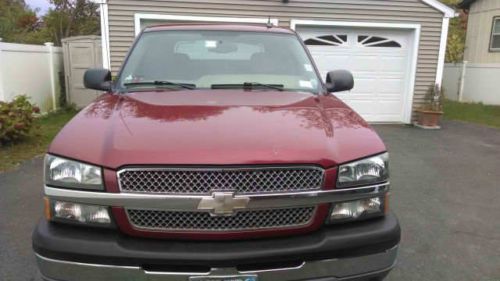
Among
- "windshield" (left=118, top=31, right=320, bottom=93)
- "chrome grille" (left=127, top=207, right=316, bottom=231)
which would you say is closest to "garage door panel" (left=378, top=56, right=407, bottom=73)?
"windshield" (left=118, top=31, right=320, bottom=93)

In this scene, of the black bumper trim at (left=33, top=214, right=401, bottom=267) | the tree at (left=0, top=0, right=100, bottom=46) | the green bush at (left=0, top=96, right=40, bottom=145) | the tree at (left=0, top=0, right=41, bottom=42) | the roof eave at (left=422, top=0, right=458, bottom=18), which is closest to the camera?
the black bumper trim at (left=33, top=214, right=401, bottom=267)

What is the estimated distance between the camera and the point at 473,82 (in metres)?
17.4

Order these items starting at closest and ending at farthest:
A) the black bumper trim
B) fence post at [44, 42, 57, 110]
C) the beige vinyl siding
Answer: the black bumper trim
the beige vinyl siding
fence post at [44, 42, 57, 110]

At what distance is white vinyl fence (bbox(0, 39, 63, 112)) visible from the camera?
31.0ft

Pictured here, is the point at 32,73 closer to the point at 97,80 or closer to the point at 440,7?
the point at 97,80

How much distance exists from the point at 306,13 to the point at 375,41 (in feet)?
6.39

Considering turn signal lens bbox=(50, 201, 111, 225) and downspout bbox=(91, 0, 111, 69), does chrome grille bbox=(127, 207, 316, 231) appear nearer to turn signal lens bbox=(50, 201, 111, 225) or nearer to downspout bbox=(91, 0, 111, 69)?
turn signal lens bbox=(50, 201, 111, 225)

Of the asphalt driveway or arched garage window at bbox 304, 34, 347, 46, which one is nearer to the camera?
the asphalt driveway

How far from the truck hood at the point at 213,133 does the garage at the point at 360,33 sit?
7246 millimetres

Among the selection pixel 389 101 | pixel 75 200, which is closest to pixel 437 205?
pixel 75 200

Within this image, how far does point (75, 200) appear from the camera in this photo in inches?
88.1

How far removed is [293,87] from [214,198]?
5.27ft

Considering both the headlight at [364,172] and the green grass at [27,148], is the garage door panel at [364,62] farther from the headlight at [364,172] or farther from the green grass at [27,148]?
the headlight at [364,172]

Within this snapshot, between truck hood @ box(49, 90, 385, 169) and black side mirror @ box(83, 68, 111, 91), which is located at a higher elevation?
black side mirror @ box(83, 68, 111, 91)
